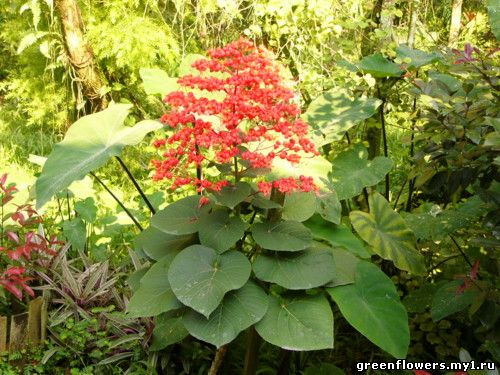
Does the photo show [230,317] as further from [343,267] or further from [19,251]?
[19,251]

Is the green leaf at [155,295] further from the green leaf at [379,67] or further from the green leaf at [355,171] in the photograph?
the green leaf at [379,67]

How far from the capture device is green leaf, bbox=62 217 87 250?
272 cm

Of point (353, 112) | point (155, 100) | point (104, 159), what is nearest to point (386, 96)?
point (353, 112)

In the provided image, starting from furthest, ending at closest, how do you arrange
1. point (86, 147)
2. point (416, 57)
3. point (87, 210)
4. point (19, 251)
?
point (87, 210)
point (416, 57)
point (19, 251)
point (86, 147)

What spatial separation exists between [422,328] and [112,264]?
63.2 inches

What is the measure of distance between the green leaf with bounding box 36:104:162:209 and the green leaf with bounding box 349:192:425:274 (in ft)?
3.20

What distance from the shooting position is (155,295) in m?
1.89

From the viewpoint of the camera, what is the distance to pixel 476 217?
90.2 inches

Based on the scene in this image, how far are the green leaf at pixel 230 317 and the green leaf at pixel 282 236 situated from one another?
159 mm

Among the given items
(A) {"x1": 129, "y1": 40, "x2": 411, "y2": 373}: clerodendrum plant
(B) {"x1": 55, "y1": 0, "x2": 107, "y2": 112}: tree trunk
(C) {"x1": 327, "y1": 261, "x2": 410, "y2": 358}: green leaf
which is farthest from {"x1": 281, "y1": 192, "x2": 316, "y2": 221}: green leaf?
(B) {"x1": 55, "y1": 0, "x2": 107, "y2": 112}: tree trunk

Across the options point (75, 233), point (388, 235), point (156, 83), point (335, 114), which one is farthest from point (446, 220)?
point (75, 233)

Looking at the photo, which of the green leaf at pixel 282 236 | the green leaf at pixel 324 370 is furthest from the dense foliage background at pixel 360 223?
the green leaf at pixel 282 236

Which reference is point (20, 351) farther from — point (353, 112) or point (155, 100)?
point (155, 100)

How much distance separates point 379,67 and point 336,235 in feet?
3.14
